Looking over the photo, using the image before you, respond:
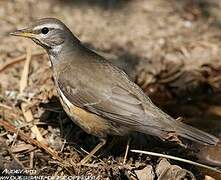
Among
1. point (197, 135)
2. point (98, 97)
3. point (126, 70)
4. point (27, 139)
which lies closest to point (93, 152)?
point (98, 97)

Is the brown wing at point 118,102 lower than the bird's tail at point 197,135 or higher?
higher

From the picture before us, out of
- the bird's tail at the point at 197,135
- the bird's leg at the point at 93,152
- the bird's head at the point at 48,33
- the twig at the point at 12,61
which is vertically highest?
the bird's head at the point at 48,33

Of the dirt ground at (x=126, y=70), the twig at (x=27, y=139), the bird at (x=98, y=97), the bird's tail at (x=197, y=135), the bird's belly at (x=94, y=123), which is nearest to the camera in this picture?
the bird's tail at (x=197, y=135)

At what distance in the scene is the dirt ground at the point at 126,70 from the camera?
22.3 feet

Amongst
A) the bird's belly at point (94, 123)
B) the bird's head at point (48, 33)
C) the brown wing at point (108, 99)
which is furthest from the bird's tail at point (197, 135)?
the bird's head at point (48, 33)

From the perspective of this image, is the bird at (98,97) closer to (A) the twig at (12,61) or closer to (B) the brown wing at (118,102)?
(B) the brown wing at (118,102)

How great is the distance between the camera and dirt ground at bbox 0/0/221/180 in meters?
6.79

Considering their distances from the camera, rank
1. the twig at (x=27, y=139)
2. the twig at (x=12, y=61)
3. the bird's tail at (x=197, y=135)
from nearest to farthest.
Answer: the bird's tail at (x=197, y=135), the twig at (x=27, y=139), the twig at (x=12, y=61)

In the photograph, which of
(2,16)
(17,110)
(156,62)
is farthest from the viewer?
(2,16)

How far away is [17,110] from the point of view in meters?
7.65

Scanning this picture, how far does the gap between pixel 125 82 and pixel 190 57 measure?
249 centimetres

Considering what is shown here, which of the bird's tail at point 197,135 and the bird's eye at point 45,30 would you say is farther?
the bird's eye at point 45,30

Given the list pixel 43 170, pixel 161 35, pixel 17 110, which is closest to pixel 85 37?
pixel 161 35

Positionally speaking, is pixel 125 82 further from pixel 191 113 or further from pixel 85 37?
pixel 85 37
